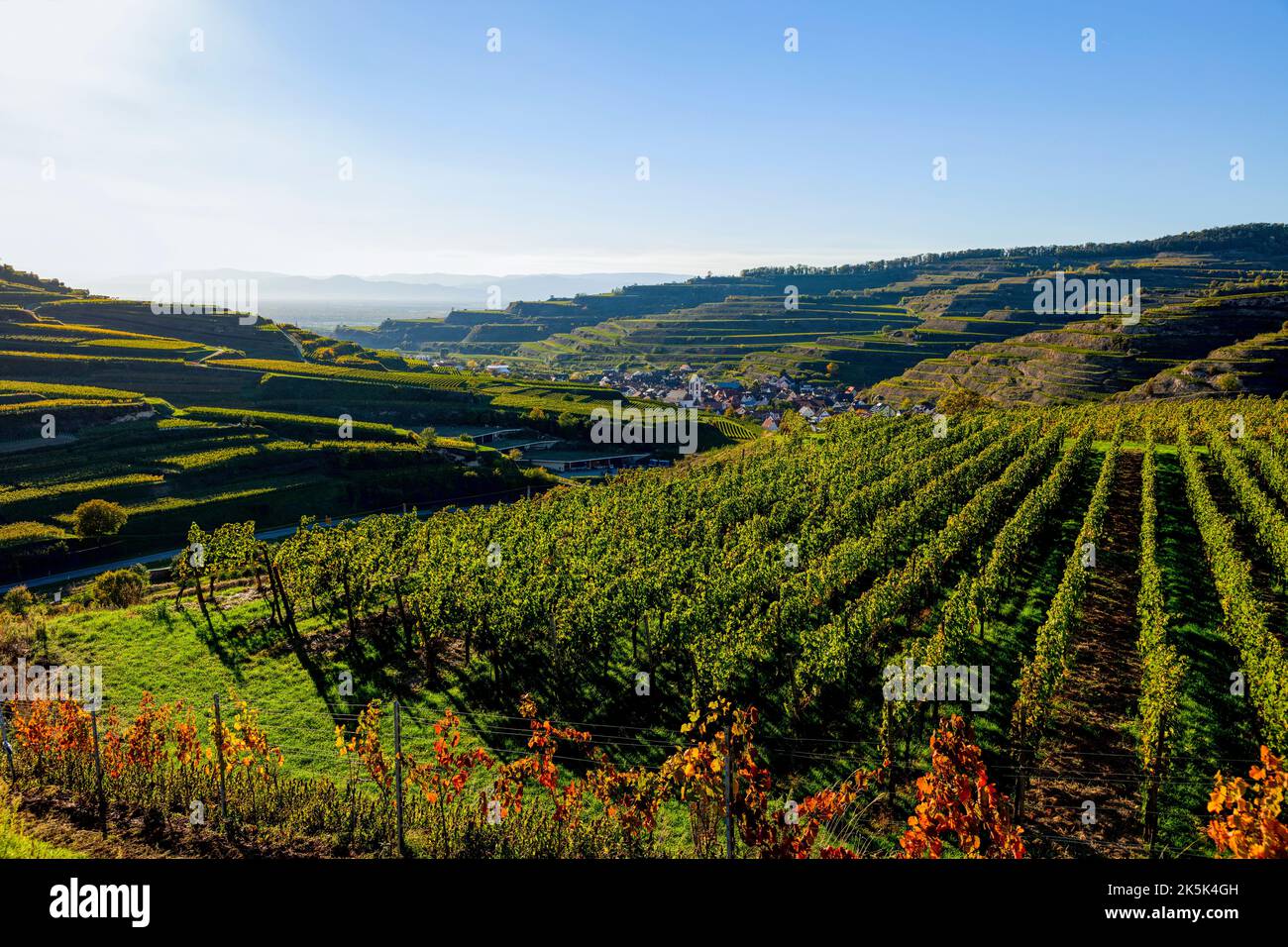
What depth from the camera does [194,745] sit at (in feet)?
53.0

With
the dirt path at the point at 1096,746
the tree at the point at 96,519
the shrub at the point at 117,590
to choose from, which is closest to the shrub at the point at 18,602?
the shrub at the point at 117,590

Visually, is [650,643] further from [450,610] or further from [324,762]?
[324,762]

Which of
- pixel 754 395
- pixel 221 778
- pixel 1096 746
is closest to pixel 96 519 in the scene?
pixel 221 778

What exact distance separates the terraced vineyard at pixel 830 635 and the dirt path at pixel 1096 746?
0.30 feet

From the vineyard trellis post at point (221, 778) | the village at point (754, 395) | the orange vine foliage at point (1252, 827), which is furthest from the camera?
the village at point (754, 395)

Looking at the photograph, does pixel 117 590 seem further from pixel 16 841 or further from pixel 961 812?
pixel 961 812

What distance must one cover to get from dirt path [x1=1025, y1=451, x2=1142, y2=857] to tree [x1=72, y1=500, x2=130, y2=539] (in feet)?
198

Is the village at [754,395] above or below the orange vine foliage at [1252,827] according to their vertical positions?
above

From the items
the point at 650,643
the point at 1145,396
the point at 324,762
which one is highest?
the point at 1145,396

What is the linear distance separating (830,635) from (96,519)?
54315 millimetres

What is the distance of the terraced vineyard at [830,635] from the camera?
1822 centimetres

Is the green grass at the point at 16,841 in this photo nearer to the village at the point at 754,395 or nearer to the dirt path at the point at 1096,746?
the dirt path at the point at 1096,746
